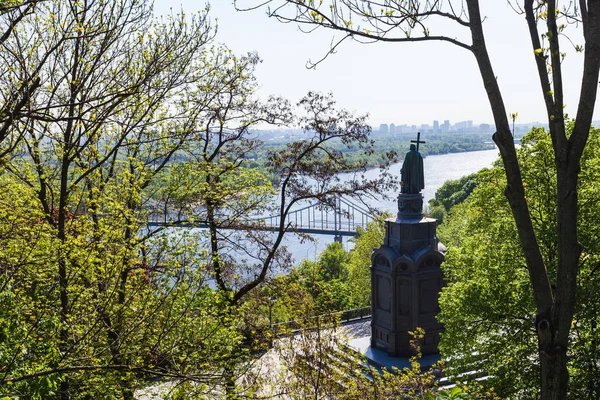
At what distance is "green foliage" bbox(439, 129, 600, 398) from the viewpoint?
1259 cm

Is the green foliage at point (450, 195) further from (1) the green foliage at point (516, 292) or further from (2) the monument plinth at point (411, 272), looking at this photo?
(1) the green foliage at point (516, 292)

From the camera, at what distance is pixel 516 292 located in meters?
13.5

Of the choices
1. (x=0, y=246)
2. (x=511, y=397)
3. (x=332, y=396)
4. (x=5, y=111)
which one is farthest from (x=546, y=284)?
(x=511, y=397)

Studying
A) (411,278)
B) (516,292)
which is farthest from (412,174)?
(516,292)

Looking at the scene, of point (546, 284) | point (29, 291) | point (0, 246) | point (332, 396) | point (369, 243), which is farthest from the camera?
point (369, 243)

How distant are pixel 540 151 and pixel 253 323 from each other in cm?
772

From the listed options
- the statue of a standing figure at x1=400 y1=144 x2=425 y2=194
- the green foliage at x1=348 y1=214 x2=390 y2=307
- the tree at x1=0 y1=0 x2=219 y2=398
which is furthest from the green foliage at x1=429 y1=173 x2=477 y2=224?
the tree at x1=0 y1=0 x2=219 y2=398

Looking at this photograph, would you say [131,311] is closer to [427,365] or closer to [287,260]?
[287,260]

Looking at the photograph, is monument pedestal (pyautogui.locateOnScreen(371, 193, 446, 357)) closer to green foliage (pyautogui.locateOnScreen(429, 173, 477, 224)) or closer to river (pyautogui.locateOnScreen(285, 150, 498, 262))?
river (pyautogui.locateOnScreen(285, 150, 498, 262))

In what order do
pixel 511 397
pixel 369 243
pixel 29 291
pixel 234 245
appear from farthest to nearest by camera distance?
pixel 369 243, pixel 234 245, pixel 511 397, pixel 29 291

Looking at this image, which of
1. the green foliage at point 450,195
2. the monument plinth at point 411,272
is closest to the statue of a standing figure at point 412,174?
the monument plinth at point 411,272

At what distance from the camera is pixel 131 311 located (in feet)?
32.1

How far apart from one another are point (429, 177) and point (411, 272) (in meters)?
102

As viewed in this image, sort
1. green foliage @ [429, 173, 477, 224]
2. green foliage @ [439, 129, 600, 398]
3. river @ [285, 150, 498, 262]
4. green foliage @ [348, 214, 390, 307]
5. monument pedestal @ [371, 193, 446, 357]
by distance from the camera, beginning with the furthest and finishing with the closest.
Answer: river @ [285, 150, 498, 262] < green foliage @ [429, 173, 477, 224] < green foliage @ [348, 214, 390, 307] < monument pedestal @ [371, 193, 446, 357] < green foliage @ [439, 129, 600, 398]
